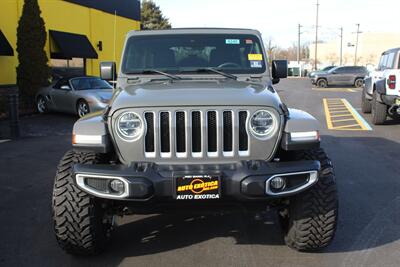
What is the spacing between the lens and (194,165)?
3.62m

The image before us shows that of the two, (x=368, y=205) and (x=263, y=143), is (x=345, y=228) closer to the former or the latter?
(x=368, y=205)

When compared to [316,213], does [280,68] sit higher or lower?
higher

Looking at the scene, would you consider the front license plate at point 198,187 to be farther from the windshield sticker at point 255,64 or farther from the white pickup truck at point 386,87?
the white pickup truck at point 386,87

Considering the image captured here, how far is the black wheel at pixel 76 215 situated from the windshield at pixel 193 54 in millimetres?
1547

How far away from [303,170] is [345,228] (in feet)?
4.55

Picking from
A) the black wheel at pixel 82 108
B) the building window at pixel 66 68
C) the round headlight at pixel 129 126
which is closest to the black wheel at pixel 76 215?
the round headlight at pixel 129 126

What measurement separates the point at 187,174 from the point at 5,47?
1372 cm

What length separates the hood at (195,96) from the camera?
3.69m

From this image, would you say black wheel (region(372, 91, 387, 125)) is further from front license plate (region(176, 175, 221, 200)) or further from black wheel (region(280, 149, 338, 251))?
front license plate (region(176, 175, 221, 200))

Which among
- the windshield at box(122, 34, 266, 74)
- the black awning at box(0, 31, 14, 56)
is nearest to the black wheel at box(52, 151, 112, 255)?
the windshield at box(122, 34, 266, 74)

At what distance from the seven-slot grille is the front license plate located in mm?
256

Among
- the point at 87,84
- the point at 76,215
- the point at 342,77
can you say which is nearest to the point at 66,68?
the point at 87,84

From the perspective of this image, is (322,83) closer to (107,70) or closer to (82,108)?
(82,108)

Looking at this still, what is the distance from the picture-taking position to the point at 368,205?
539 cm
